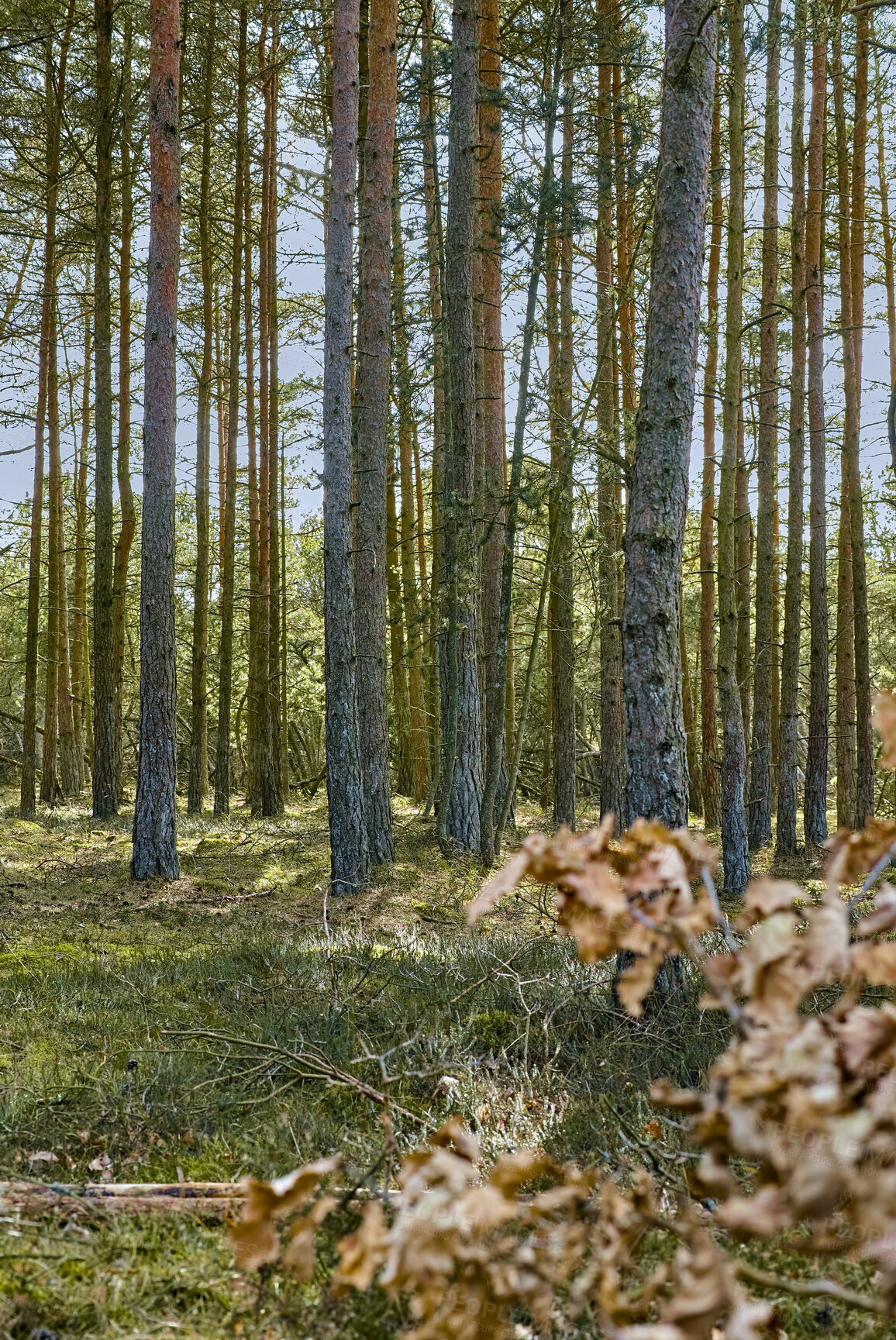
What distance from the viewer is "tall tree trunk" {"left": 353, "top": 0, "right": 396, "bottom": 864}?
1013 cm

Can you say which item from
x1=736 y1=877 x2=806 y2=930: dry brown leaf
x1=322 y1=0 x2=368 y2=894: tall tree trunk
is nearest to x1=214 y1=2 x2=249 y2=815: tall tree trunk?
x1=322 y1=0 x2=368 y2=894: tall tree trunk

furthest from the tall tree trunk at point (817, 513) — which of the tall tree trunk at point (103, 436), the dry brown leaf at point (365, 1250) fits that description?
the dry brown leaf at point (365, 1250)

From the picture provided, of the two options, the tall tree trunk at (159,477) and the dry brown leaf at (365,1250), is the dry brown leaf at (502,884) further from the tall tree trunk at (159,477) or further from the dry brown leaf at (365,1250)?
the tall tree trunk at (159,477)

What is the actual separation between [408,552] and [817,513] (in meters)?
7.75

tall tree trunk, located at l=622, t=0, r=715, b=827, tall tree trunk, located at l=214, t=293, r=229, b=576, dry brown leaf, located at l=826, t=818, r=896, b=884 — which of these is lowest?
dry brown leaf, located at l=826, t=818, r=896, b=884

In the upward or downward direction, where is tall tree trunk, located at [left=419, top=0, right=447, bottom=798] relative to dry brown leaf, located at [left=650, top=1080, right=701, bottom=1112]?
upward

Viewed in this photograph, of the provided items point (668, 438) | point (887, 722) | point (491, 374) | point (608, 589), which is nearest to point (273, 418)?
point (491, 374)

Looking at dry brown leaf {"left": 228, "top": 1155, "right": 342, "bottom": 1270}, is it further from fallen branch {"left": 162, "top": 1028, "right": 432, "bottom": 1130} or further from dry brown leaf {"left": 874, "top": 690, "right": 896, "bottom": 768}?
fallen branch {"left": 162, "top": 1028, "right": 432, "bottom": 1130}

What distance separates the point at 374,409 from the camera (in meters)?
10.5

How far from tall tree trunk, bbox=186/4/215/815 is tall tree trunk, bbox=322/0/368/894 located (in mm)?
7350

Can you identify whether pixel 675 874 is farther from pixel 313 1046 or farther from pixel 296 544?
pixel 296 544

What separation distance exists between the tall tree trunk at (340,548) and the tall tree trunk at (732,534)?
164 inches

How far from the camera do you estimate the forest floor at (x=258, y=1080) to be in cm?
210

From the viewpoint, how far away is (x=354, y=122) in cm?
870
